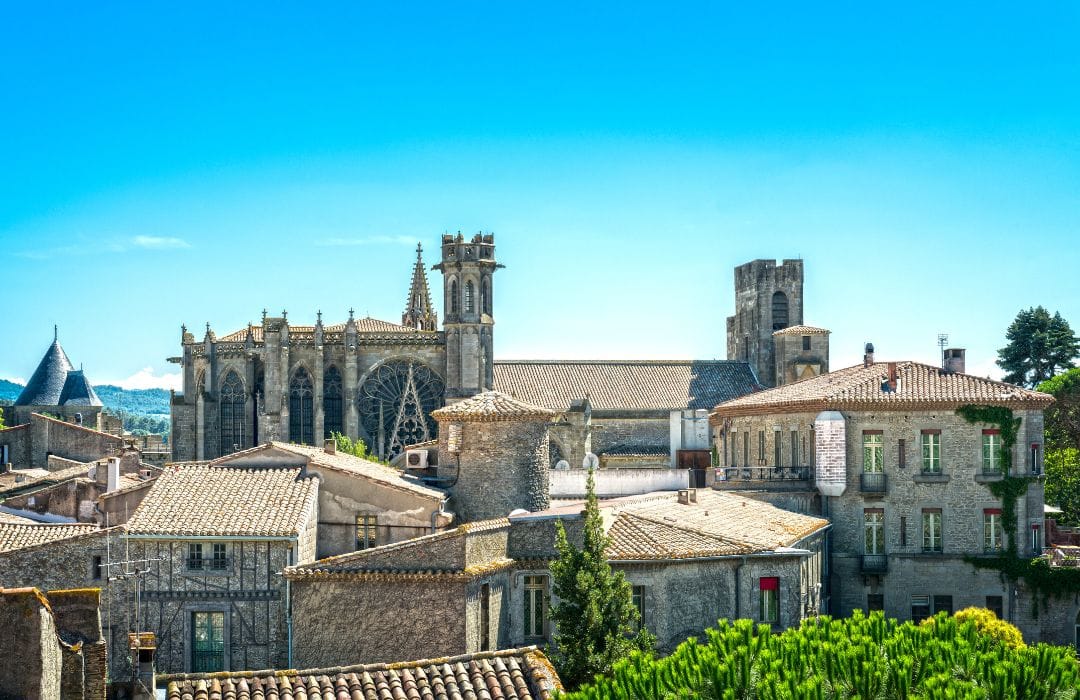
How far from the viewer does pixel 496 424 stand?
3394 cm

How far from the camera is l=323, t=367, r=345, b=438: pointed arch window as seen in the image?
74.3 m

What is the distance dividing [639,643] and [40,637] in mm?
14624

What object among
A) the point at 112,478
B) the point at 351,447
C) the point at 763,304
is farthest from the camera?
the point at 763,304

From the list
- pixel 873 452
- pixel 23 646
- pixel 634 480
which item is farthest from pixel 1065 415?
pixel 23 646

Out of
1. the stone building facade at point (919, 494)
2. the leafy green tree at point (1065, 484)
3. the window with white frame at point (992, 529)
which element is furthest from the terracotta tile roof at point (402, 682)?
the leafy green tree at point (1065, 484)

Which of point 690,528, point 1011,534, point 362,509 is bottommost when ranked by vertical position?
point 1011,534

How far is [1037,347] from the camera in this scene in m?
81.5

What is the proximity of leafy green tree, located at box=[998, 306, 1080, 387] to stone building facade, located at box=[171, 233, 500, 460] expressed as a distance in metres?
29.9

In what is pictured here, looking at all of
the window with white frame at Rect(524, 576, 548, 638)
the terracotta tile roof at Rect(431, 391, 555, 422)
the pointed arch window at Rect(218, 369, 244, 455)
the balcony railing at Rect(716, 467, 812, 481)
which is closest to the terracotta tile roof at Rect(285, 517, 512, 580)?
the window with white frame at Rect(524, 576, 548, 638)

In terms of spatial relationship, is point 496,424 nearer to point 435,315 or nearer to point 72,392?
point 435,315

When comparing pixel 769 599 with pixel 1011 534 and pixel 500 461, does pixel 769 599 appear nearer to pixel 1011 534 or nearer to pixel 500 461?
pixel 500 461

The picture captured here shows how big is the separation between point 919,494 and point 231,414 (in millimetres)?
40917

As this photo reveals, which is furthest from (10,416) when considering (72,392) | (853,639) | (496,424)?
(853,639)

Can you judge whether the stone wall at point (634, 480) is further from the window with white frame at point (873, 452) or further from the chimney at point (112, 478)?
the chimney at point (112, 478)
